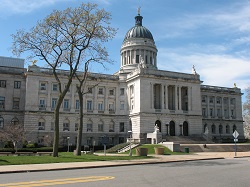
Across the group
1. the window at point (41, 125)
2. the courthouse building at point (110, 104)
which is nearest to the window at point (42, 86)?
the courthouse building at point (110, 104)

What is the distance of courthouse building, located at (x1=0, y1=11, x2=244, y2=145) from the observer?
61.8m

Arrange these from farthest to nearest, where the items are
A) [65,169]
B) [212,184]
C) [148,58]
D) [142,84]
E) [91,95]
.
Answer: [148,58], [91,95], [142,84], [65,169], [212,184]

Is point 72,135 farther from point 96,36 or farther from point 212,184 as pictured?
point 212,184

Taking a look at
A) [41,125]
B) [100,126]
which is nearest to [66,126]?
[41,125]

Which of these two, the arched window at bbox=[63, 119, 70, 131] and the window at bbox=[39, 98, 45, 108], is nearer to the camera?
the window at bbox=[39, 98, 45, 108]

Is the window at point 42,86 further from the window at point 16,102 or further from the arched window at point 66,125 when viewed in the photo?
the arched window at point 66,125

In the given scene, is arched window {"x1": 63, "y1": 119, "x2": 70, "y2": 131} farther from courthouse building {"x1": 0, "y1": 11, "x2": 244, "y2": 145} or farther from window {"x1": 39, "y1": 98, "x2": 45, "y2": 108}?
window {"x1": 39, "y1": 98, "x2": 45, "y2": 108}

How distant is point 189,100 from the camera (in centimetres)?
6869

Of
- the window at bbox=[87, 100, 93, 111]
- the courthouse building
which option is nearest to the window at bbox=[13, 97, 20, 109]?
the courthouse building

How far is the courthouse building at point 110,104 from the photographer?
6175 centimetres

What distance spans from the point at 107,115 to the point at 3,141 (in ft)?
75.9

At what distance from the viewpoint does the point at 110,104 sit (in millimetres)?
69188

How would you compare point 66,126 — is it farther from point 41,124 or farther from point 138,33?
point 138,33

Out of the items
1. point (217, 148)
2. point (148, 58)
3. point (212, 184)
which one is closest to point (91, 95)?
point (148, 58)
